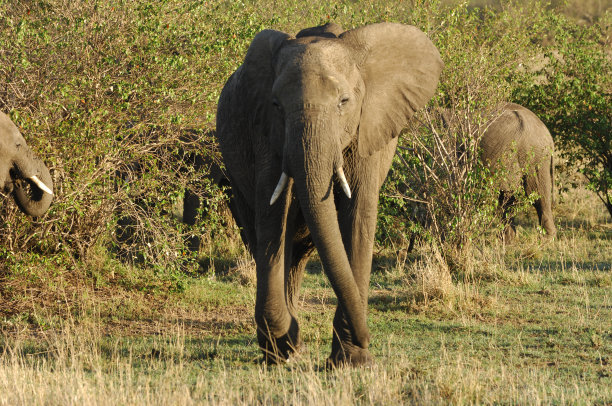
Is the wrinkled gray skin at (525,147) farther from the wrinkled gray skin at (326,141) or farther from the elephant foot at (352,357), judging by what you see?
the elephant foot at (352,357)

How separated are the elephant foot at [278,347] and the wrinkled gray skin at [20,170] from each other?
228 cm

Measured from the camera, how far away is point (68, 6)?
8.51 m

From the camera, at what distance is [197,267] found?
880 cm

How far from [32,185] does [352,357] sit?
3.11m

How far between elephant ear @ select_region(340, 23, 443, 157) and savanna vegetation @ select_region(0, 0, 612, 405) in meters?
1.72

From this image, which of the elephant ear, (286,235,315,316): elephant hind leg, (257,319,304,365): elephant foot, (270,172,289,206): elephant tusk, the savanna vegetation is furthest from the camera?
(286,235,315,316): elephant hind leg

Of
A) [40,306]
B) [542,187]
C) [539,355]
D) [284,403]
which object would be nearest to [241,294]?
[40,306]

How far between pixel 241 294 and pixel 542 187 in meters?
5.59

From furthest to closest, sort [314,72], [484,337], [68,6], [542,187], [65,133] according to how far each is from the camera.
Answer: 1. [542,187]
2. [68,6]
3. [65,133]
4. [484,337]
5. [314,72]

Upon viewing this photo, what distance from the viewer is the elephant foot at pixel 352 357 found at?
19.5 feet

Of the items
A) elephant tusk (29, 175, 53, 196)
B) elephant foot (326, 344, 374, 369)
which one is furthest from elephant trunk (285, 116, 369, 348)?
elephant tusk (29, 175, 53, 196)

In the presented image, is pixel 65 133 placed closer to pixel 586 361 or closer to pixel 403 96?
pixel 403 96

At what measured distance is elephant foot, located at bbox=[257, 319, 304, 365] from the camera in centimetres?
614

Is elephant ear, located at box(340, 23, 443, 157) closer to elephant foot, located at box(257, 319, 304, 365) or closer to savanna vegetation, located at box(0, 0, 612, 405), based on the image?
elephant foot, located at box(257, 319, 304, 365)
